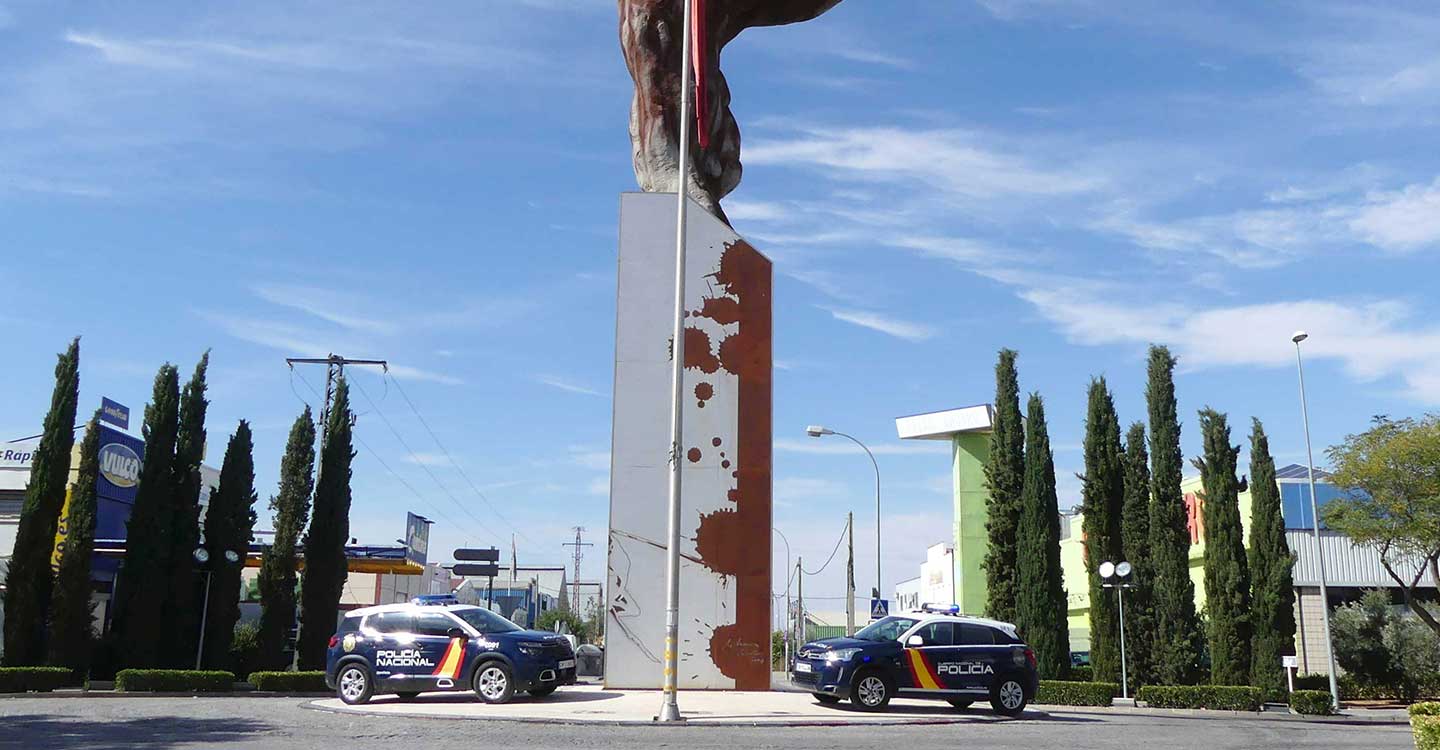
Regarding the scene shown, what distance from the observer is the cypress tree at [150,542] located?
30.1 meters

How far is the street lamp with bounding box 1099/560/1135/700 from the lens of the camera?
91.7ft

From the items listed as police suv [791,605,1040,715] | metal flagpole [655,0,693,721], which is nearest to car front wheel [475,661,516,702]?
metal flagpole [655,0,693,721]

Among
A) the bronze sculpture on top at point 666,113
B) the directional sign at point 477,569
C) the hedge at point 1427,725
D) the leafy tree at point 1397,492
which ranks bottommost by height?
the hedge at point 1427,725

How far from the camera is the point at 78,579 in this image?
29.6 metres

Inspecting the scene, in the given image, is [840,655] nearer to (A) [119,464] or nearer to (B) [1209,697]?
(B) [1209,697]

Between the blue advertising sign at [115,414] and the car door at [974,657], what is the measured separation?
3308 cm

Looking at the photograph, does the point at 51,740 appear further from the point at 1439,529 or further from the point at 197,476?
the point at 1439,529

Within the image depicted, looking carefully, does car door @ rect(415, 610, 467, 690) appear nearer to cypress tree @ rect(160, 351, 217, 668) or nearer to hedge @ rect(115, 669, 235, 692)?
hedge @ rect(115, 669, 235, 692)

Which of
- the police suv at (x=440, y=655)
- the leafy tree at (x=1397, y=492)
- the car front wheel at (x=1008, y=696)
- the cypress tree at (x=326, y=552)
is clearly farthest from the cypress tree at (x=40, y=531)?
the leafy tree at (x=1397, y=492)

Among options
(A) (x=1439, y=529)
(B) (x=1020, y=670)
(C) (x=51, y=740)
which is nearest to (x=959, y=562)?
(A) (x=1439, y=529)

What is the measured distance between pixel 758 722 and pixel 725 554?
6691mm

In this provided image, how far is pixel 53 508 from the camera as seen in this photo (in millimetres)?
29859

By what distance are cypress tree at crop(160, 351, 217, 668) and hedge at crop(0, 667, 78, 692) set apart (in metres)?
3.52

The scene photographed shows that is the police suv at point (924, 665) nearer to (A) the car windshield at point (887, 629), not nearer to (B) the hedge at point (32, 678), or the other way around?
(A) the car windshield at point (887, 629)
